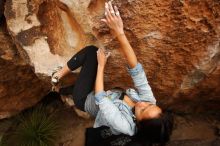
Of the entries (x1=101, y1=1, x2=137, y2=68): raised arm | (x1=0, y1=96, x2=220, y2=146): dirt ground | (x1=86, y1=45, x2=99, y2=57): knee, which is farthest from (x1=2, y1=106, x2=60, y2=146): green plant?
(x1=101, y1=1, x2=137, y2=68): raised arm

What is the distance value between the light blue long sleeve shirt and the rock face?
0.69 m

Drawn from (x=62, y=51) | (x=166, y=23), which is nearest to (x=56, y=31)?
(x=62, y=51)

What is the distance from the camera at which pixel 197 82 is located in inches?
201

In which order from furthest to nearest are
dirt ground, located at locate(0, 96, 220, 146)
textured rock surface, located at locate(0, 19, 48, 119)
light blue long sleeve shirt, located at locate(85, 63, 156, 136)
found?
1. dirt ground, located at locate(0, 96, 220, 146)
2. textured rock surface, located at locate(0, 19, 48, 119)
3. light blue long sleeve shirt, located at locate(85, 63, 156, 136)

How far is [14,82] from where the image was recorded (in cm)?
605

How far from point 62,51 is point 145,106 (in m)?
1.46

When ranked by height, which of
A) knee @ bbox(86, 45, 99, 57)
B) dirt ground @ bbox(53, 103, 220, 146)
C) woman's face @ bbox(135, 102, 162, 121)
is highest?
knee @ bbox(86, 45, 99, 57)

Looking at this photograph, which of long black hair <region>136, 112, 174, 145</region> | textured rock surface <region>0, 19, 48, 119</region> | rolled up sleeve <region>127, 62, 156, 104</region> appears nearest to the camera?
long black hair <region>136, 112, 174, 145</region>

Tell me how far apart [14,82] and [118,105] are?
8.50 ft

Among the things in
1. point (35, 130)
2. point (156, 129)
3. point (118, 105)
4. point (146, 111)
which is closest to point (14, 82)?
point (35, 130)

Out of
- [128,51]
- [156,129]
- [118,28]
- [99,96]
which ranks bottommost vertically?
[156,129]

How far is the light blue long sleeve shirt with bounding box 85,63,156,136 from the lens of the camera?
12.0 feet

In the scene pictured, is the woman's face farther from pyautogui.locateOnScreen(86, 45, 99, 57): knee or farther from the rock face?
the rock face

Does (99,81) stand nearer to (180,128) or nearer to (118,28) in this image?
(118,28)
